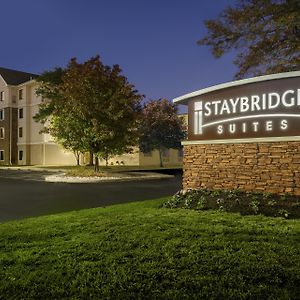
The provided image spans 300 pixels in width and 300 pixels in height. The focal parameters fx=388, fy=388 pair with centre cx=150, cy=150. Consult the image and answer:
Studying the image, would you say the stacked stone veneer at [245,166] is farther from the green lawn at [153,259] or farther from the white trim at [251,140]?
the green lawn at [153,259]

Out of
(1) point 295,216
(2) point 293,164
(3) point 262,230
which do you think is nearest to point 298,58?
(2) point 293,164

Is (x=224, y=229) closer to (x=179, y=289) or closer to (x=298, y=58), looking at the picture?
(x=179, y=289)

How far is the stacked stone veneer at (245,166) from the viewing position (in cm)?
991

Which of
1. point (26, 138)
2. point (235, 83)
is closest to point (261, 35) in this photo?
point (235, 83)

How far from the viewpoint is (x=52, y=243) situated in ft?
20.9

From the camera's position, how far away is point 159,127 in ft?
132

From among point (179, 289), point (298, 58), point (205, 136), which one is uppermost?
point (298, 58)

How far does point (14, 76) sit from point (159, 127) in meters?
A: 22.8

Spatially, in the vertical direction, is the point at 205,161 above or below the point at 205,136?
below

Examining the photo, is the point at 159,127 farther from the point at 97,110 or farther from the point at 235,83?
the point at 235,83

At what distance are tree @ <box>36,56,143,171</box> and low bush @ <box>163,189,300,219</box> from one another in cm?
1356

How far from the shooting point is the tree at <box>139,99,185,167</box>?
132 ft

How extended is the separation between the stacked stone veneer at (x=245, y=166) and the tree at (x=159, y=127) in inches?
1105

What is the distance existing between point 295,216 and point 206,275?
4538 millimetres
